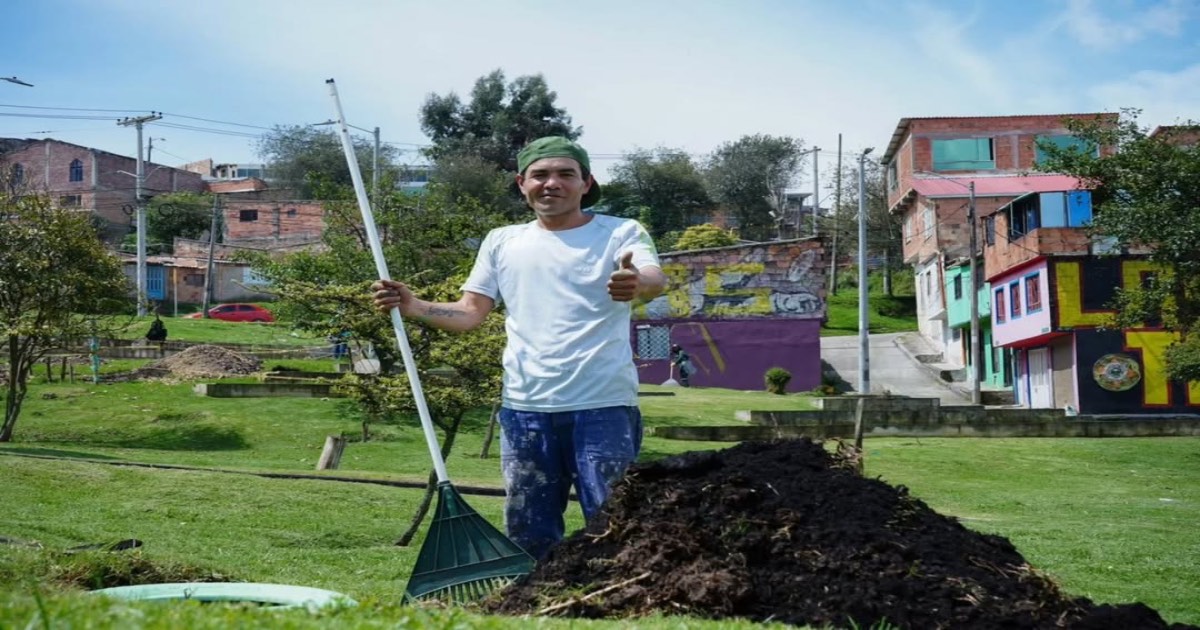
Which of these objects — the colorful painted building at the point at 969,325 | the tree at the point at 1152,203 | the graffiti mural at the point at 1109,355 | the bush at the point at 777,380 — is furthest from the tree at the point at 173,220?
the tree at the point at 1152,203

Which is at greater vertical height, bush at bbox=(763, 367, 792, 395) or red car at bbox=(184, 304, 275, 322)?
red car at bbox=(184, 304, 275, 322)

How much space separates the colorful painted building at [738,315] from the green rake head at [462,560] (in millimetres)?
42099

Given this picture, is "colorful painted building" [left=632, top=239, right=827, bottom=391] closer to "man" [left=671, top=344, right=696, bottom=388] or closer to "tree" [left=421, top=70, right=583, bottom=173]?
"man" [left=671, top=344, right=696, bottom=388]

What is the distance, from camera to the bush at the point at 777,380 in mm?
43000

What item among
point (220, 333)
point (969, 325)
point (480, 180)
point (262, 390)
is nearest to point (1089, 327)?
point (969, 325)

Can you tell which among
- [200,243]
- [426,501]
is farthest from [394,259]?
[200,243]

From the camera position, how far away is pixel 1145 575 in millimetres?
8508

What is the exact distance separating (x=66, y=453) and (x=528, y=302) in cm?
1620

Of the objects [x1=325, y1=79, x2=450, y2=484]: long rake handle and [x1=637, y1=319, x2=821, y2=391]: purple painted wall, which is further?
[x1=637, y1=319, x2=821, y2=391]: purple painted wall

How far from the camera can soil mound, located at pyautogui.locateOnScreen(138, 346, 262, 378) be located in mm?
32000

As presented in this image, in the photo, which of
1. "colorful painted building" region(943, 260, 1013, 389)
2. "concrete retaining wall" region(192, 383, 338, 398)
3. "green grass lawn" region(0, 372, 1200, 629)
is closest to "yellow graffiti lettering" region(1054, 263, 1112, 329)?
"colorful painted building" region(943, 260, 1013, 389)

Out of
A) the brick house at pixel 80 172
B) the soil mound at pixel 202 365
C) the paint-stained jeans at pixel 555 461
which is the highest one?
the brick house at pixel 80 172

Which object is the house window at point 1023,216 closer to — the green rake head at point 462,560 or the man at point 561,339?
the man at point 561,339

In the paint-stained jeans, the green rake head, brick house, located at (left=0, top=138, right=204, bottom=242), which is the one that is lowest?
the green rake head
